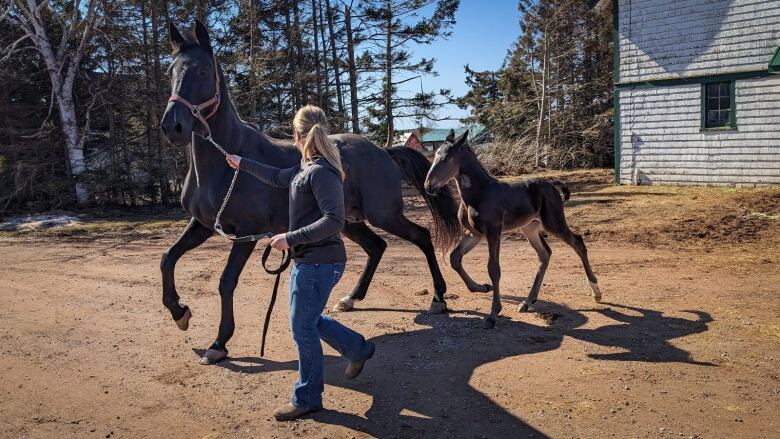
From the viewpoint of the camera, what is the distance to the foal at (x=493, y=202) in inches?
240

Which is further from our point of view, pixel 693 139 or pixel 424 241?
→ pixel 693 139

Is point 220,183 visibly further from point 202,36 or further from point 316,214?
point 316,214

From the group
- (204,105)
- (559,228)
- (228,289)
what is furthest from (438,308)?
(204,105)

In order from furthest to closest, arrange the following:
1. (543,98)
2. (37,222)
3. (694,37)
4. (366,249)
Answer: (543,98), (694,37), (37,222), (366,249)

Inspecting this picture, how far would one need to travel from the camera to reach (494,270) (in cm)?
587

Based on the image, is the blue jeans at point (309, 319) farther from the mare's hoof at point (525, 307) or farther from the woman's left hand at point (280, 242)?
the mare's hoof at point (525, 307)

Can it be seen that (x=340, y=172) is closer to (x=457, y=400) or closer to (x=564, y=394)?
(x=457, y=400)

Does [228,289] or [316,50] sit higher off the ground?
[316,50]

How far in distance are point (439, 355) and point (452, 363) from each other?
23cm

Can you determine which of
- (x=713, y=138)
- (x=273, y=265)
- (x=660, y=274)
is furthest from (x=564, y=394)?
(x=713, y=138)

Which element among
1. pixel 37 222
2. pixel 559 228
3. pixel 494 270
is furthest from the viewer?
pixel 37 222

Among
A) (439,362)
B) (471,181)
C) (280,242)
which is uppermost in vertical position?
(471,181)

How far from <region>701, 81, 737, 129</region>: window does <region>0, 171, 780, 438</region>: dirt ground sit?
8078mm

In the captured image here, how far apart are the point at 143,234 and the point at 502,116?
2230 centimetres
